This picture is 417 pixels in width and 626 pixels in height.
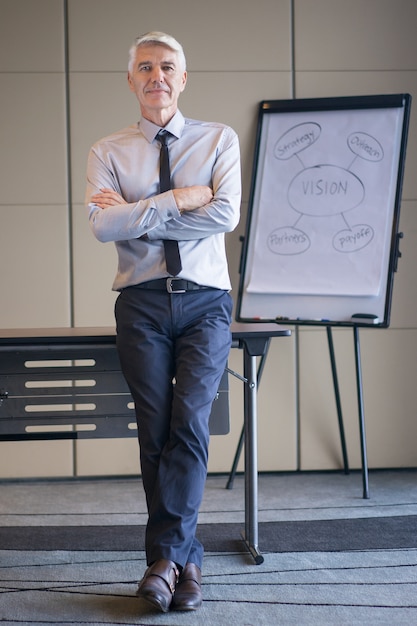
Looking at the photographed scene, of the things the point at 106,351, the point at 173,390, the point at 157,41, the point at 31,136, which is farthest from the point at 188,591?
the point at 31,136

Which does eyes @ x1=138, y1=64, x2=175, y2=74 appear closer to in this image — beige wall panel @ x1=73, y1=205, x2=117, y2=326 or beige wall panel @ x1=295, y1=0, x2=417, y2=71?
beige wall panel @ x1=73, y1=205, x2=117, y2=326

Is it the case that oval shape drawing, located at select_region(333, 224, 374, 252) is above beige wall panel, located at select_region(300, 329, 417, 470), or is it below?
above

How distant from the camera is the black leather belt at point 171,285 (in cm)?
256

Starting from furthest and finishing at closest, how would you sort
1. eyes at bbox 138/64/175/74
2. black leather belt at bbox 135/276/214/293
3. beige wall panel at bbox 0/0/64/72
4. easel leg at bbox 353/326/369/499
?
1. beige wall panel at bbox 0/0/64/72
2. easel leg at bbox 353/326/369/499
3. eyes at bbox 138/64/175/74
4. black leather belt at bbox 135/276/214/293

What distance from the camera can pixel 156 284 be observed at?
2.59m

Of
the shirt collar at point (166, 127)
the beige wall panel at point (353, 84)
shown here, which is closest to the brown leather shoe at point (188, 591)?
the shirt collar at point (166, 127)

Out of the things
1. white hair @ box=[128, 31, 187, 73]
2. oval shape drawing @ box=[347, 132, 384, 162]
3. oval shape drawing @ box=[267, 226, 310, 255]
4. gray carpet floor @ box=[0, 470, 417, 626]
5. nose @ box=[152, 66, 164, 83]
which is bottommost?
gray carpet floor @ box=[0, 470, 417, 626]

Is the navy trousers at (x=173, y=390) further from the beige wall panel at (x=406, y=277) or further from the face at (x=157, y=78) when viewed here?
the beige wall panel at (x=406, y=277)

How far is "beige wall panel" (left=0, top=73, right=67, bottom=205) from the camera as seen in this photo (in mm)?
4094

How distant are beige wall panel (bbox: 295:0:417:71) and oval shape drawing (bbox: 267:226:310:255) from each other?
2.99ft

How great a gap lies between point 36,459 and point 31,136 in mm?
1695

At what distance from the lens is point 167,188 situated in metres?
2.67

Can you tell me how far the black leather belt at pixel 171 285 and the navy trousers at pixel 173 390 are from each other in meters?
0.02

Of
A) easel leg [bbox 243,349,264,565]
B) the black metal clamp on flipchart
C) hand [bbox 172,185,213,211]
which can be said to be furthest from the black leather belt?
the black metal clamp on flipchart
